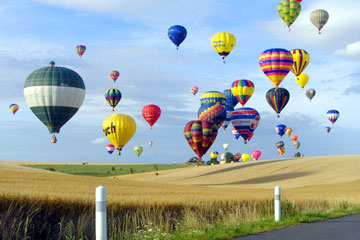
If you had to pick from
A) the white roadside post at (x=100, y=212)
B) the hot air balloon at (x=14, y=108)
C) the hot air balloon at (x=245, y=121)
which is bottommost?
the white roadside post at (x=100, y=212)

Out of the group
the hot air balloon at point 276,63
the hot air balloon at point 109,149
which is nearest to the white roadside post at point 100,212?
the hot air balloon at point 276,63

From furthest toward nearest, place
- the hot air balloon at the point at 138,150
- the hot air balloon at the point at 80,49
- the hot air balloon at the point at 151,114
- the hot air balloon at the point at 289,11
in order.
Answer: the hot air balloon at the point at 138,150, the hot air balloon at the point at 80,49, the hot air balloon at the point at 151,114, the hot air balloon at the point at 289,11

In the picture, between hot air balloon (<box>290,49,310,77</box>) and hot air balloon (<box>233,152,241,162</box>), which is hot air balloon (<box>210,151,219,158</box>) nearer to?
hot air balloon (<box>233,152,241,162</box>)

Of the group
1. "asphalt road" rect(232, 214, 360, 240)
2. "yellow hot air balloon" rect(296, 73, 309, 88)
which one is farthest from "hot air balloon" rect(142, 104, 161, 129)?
A: "asphalt road" rect(232, 214, 360, 240)

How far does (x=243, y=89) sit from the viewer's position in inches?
3147

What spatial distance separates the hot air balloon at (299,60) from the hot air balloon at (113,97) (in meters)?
27.4

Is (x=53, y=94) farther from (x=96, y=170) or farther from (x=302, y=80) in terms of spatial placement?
(x=96, y=170)

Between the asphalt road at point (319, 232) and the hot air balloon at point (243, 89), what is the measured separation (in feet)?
217

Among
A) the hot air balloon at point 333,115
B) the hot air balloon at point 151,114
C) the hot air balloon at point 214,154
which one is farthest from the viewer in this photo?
the hot air balloon at point 214,154

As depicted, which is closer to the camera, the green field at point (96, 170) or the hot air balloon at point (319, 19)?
the hot air balloon at point (319, 19)

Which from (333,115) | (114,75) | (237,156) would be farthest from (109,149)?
(333,115)

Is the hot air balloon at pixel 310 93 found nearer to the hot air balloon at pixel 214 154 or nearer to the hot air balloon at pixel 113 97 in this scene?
the hot air balloon at pixel 113 97

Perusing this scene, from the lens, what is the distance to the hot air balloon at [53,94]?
5347 cm

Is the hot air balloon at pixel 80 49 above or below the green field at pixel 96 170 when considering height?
above
